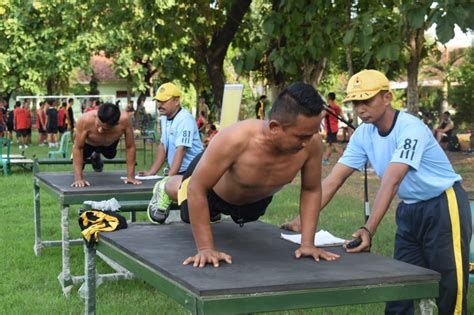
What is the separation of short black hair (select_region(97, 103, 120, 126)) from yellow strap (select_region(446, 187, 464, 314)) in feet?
13.6

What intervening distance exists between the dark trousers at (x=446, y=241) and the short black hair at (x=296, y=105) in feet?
4.17

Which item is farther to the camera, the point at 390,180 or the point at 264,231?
the point at 264,231

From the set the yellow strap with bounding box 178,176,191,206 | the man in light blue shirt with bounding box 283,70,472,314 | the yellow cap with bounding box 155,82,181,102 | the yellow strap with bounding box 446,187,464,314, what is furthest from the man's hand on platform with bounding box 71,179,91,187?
the yellow strap with bounding box 446,187,464,314

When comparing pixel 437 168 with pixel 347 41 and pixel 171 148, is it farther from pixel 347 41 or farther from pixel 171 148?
pixel 171 148

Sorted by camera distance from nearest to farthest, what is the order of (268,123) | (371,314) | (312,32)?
(268,123)
(371,314)
(312,32)

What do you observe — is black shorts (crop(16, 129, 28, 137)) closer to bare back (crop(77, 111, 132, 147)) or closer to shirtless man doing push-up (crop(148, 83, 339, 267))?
bare back (crop(77, 111, 132, 147))

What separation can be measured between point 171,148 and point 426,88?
38.9 metres

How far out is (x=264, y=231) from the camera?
16.2ft

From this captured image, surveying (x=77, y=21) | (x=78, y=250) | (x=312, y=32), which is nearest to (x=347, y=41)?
(x=312, y=32)

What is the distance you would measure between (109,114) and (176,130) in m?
1.02

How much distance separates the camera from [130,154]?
8078 millimetres

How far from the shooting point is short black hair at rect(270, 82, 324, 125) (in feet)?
11.9

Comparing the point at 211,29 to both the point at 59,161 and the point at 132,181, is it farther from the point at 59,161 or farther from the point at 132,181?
the point at 132,181

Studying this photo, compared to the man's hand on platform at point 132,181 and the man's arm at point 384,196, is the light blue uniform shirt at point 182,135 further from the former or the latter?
the man's arm at point 384,196
